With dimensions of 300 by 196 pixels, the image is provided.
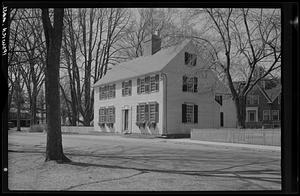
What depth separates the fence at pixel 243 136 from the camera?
16.2m

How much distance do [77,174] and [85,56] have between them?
27.9 ft

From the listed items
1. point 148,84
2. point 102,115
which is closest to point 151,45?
point 148,84

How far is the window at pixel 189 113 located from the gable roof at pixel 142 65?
315 centimetres

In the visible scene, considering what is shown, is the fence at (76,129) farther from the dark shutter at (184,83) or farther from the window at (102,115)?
the dark shutter at (184,83)

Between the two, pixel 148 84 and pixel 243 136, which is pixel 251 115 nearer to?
pixel 148 84

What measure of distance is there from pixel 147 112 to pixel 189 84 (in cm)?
336

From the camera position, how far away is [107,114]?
90.3 feet

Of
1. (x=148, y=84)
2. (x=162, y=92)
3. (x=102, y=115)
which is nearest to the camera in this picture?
(x=162, y=92)

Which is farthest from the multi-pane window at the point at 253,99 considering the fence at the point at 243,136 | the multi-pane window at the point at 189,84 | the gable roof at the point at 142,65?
the fence at the point at 243,136

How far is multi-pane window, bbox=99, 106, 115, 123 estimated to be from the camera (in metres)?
26.9

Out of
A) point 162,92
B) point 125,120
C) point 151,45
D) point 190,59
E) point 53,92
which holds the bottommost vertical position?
point 125,120
